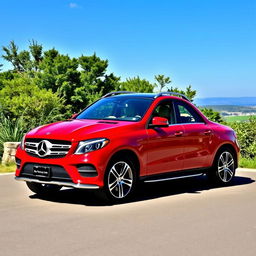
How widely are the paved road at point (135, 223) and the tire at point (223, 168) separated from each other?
1.22 ft

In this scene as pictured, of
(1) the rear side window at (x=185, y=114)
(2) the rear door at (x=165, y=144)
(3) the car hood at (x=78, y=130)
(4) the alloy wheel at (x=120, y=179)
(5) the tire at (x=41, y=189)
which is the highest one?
(1) the rear side window at (x=185, y=114)

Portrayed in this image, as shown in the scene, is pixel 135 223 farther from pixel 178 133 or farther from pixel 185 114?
pixel 185 114

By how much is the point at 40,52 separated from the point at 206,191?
76.1 meters

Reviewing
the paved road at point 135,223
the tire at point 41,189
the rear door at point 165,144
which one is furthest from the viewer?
the tire at point 41,189

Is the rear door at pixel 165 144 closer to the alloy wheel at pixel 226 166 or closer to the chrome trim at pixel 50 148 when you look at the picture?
the alloy wheel at pixel 226 166

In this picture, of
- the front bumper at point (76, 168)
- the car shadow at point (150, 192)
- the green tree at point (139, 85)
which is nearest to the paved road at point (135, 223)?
the car shadow at point (150, 192)

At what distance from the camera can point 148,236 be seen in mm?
6250

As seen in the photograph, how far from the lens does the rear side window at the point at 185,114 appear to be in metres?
9.91

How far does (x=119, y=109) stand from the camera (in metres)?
9.56

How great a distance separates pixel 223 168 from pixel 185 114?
4.60ft

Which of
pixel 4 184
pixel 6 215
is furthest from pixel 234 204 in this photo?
pixel 4 184

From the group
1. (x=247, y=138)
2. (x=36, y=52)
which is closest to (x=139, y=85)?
(x=36, y=52)

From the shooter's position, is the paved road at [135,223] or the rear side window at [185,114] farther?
the rear side window at [185,114]

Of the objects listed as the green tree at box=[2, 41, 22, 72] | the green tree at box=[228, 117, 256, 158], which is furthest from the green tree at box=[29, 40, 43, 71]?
the green tree at box=[228, 117, 256, 158]
